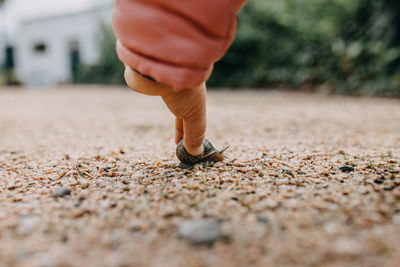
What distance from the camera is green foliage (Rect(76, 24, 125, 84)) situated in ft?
43.8

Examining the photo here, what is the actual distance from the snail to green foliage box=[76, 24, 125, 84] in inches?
474

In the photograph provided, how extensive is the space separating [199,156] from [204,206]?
52 cm

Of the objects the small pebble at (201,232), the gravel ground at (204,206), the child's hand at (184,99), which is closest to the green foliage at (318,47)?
the gravel ground at (204,206)

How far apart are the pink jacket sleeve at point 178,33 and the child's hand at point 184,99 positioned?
0.11m

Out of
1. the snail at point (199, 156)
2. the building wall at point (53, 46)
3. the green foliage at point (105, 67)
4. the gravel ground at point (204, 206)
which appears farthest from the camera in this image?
the building wall at point (53, 46)

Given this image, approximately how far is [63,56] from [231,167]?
18268mm

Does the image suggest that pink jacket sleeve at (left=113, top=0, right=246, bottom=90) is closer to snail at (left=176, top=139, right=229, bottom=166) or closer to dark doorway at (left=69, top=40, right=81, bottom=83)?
snail at (left=176, top=139, right=229, bottom=166)

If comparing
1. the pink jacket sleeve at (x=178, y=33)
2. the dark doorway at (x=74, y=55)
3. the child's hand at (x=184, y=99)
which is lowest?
the dark doorway at (x=74, y=55)

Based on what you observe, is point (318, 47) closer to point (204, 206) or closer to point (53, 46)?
point (204, 206)

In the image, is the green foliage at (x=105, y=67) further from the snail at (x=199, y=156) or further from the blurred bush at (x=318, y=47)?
the snail at (x=199, y=156)

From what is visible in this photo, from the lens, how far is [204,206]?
3.90ft

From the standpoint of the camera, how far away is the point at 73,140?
8.99 feet

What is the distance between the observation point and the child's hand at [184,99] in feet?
4.23

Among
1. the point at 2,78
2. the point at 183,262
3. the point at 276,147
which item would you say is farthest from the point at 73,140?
the point at 2,78
